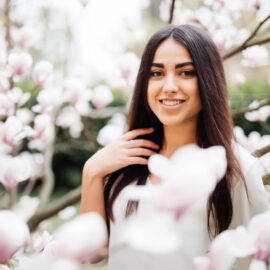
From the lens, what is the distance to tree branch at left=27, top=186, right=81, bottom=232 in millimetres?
1720

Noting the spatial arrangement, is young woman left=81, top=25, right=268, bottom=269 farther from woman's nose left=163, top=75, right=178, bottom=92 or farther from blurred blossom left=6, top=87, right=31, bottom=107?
blurred blossom left=6, top=87, right=31, bottom=107

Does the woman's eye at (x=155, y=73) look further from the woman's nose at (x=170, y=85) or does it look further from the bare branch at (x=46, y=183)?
the bare branch at (x=46, y=183)

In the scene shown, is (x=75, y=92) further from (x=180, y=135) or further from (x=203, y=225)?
(x=203, y=225)

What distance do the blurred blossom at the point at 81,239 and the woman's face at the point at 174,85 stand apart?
74cm

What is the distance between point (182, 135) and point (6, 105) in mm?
717

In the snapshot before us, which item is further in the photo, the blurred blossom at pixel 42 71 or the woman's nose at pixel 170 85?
the blurred blossom at pixel 42 71

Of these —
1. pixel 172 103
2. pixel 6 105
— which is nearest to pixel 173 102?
pixel 172 103

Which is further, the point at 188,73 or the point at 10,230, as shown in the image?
the point at 188,73

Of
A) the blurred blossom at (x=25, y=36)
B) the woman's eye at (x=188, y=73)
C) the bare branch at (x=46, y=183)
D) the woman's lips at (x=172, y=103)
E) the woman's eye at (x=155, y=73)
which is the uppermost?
the blurred blossom at (x=25, y=36)

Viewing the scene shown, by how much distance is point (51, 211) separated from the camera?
1.75m

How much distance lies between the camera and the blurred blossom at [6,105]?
4.91 ft

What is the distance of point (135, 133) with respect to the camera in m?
1.34

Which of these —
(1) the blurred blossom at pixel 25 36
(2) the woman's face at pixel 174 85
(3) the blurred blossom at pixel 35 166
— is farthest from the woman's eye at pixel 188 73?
(1) the blurred blossom at pixel 25 36

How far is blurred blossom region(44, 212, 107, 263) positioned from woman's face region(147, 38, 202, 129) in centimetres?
74
